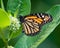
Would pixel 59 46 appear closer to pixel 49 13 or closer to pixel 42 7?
pixel 42 7

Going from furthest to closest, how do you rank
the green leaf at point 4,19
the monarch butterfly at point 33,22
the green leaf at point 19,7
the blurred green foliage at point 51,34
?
the blurred green foliage at point 51,34
the green leaf at point 19,7
the monarch butterfly at point 33,22
the green leaf at point 4,19

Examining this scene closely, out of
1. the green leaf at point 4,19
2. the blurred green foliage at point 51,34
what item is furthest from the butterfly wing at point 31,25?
the blurred green foliage at point 51,34

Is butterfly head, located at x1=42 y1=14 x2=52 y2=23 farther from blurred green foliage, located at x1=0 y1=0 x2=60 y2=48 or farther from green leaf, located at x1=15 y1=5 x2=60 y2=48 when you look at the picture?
blurred green foliage, located at x1=0 y1=0 x2=60 y2=48

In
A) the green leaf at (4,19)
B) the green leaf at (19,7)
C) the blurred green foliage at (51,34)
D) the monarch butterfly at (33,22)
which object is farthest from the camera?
the blurred green foliage at (51,34)

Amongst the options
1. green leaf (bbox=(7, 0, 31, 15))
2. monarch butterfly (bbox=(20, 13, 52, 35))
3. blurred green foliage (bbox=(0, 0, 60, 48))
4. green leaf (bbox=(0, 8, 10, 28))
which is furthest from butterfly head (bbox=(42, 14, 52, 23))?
blurred green foliage (bbox=(0, 0, 60, 48))

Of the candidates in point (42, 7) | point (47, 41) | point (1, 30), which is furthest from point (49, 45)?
point (1, 30)

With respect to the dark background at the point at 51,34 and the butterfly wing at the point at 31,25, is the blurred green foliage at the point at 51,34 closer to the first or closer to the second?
the dark background at the point at 51,34
